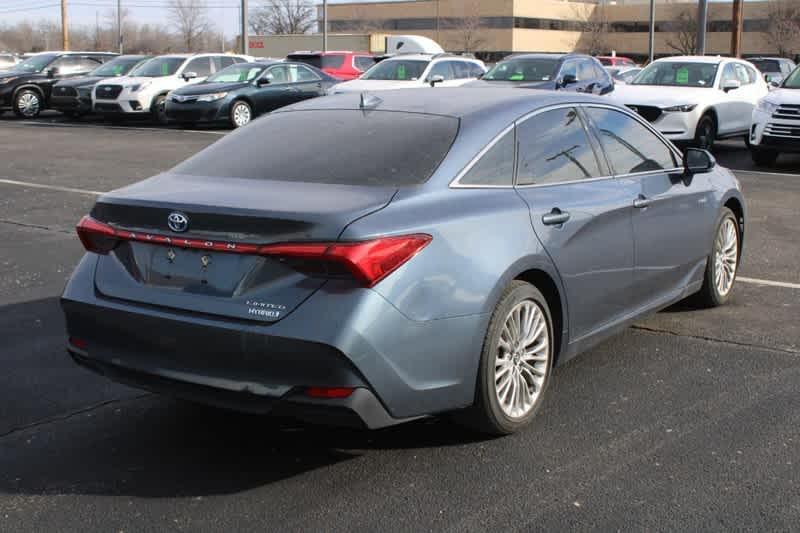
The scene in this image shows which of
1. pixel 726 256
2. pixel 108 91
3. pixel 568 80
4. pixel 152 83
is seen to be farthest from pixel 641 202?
pixel 108 91

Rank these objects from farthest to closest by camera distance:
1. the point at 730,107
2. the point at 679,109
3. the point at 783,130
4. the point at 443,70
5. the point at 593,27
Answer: the point at 593,27 → the point at 443,70 → the point at 730,107 → the point at 679,109 → the point at 783,130

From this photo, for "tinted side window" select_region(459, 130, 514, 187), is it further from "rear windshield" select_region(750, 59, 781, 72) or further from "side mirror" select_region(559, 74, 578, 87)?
"rear windshield" select_region(750, 59, 781, 72)

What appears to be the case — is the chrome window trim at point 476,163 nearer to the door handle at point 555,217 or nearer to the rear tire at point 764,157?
the door handle at point 555,217

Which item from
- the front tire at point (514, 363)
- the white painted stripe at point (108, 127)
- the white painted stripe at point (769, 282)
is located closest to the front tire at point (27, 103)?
the white painted stripe at point (108, 127)

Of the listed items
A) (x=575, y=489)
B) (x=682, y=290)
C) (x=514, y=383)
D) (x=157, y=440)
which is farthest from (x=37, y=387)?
(x=682, y=290)

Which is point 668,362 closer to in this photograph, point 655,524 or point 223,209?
point 655,524

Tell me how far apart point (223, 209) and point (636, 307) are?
2618 mm

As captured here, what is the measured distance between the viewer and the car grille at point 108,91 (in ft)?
80.8

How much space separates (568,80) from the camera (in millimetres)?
19812

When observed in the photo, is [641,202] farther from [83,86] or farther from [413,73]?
[83,86]

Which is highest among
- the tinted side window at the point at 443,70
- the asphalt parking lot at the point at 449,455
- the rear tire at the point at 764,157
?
the tinted side window at the point at 443,70

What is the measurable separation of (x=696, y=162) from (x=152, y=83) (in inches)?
806

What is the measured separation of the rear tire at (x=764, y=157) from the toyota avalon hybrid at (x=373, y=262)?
1134cm

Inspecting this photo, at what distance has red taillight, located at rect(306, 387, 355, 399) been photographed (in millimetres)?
3936
